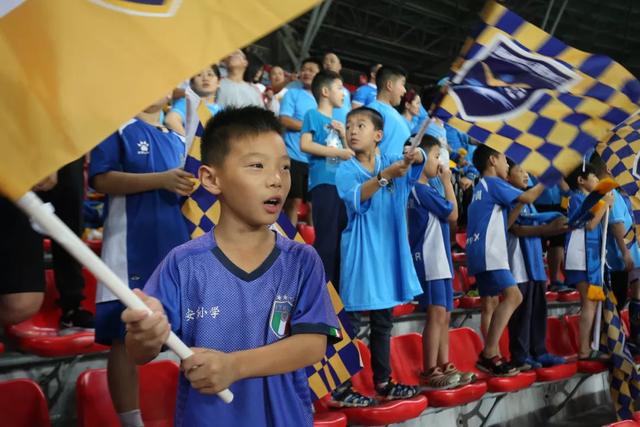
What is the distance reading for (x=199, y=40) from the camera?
3.48ft

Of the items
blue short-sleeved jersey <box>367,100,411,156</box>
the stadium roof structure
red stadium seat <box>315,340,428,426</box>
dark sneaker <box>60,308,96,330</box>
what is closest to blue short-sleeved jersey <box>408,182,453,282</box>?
blue short-sleeved jersey <box>367,100,411,156</box>

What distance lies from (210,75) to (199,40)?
9.80 ft

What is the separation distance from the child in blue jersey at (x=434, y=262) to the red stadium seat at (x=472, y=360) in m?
0.36

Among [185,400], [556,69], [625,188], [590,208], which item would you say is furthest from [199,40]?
[590,208]

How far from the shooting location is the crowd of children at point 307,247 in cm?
149

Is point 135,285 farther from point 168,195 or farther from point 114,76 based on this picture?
point 114,76

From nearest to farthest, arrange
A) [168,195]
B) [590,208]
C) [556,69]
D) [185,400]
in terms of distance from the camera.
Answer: [185,400] → [556,69] → [168,195] → [590,208]

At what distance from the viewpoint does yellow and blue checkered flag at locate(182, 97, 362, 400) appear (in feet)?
7.84

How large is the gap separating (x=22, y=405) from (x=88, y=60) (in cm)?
151

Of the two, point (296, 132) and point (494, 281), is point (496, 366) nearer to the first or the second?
point (494, 281)

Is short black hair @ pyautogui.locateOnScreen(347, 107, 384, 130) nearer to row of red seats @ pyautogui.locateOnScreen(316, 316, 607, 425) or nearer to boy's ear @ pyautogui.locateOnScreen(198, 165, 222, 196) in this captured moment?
row of red seats @ pyautogui.locateOnScreen(316, 316, 607, 425)

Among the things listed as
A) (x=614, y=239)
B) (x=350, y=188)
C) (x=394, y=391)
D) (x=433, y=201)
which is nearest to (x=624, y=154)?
(x=433, y=201)

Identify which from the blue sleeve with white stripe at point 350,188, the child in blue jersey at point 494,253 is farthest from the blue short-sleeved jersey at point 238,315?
the child in blue jersey at point 494,253

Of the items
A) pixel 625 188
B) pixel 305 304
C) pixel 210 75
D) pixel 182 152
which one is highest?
pixel 210 75
